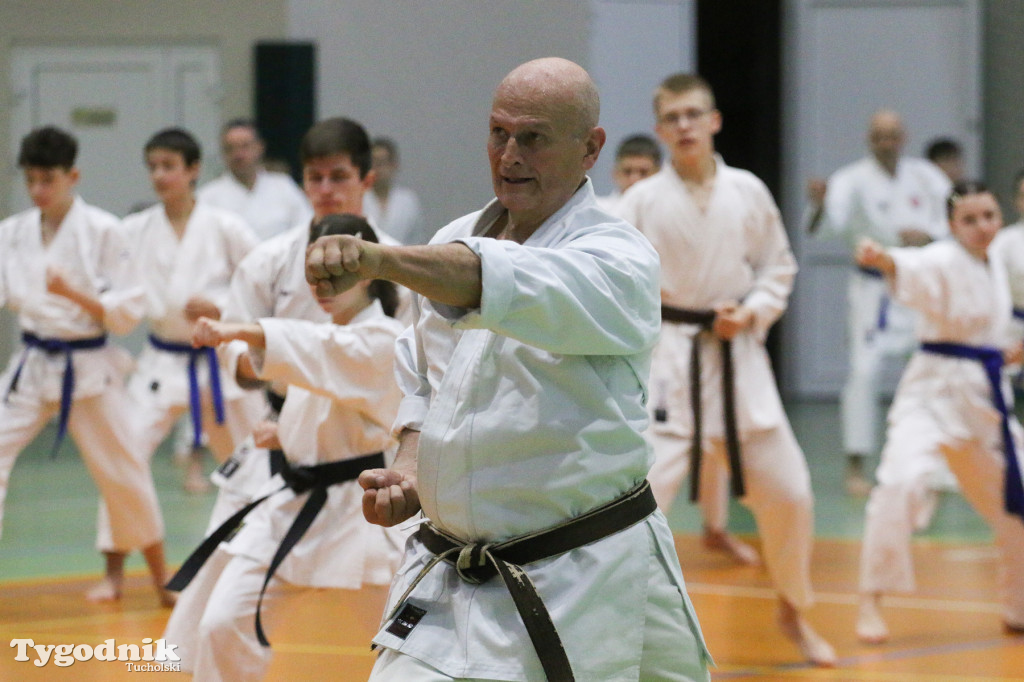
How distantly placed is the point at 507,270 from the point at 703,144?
110 inches

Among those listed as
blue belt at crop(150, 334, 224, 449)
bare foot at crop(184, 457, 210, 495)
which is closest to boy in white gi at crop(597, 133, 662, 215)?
blue belt at crop(150, 334, 224, 449)

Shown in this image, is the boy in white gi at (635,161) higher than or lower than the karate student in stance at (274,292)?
higher

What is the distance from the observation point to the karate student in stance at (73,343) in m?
4.50

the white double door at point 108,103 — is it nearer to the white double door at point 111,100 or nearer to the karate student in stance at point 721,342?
the white double door at point 111,100

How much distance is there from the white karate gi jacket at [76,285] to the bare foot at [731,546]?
2.47 m

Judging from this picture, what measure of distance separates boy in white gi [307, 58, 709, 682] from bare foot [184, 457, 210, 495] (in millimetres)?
5070

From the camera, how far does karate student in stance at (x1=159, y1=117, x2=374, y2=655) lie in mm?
3240

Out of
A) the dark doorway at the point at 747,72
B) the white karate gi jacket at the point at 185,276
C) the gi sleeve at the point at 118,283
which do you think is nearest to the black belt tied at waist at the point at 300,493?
the gi sleeve at the point at 118,283

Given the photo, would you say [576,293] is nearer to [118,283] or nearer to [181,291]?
[118,283]

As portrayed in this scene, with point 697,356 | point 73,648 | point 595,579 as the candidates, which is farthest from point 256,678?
point 697,356

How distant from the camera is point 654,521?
204 centimetres

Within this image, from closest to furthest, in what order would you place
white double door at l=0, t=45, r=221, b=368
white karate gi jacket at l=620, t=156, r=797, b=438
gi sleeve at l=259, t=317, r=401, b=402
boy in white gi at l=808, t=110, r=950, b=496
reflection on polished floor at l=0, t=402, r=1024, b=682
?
gi sleeve at l=259, t=317, r=401, b=402 < reflection on polished floor at l=0, t=402, r=1024, b=682 < white karate gi jacket at l=620, t=156, r=797, b=438 < white double door at l=0, t=45, r=221, b=368 < boy in white gi at l=808, t=110, r=950, b=496

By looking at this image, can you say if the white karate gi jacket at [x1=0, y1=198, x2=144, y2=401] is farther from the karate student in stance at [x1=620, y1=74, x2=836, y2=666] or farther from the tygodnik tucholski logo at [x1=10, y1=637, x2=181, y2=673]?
the karate student in stance at [x1=620, y1=74, x2=836, y2=666]

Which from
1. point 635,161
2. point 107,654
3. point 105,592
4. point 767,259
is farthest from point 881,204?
point 107,654
